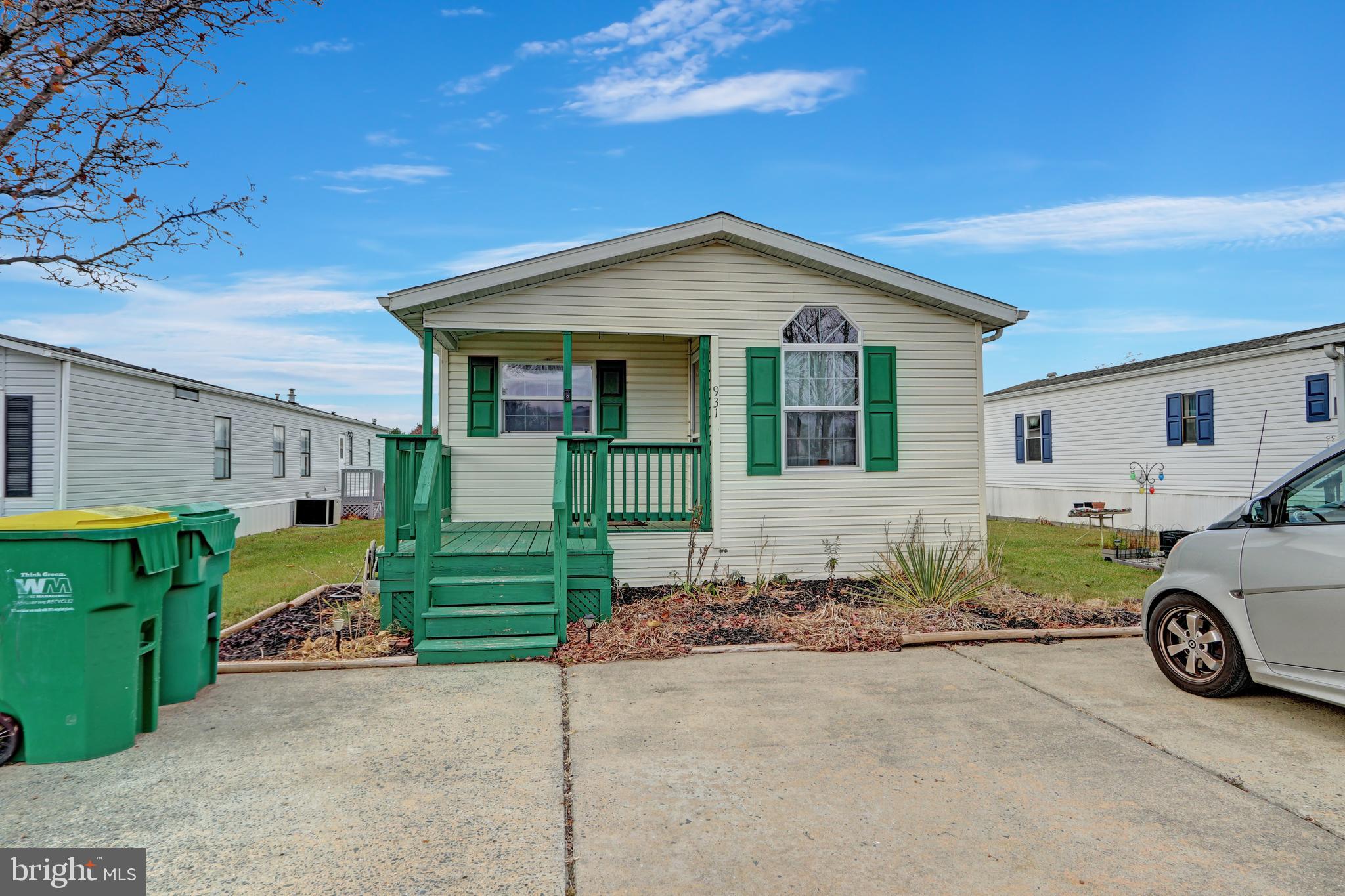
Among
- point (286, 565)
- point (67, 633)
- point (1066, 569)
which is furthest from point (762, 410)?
point (286, 565)

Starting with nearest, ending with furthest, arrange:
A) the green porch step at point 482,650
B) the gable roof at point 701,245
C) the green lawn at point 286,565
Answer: the green porch step at point 482,650
the gable roof at point 701,245
the green lawn at point 286,565

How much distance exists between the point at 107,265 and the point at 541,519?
4.68 m

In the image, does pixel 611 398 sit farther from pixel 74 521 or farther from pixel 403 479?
pixel 74 521

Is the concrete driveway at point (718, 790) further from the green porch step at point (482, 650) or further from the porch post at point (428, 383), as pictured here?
the porch post at point (428, 383)

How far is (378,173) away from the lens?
10.4 m

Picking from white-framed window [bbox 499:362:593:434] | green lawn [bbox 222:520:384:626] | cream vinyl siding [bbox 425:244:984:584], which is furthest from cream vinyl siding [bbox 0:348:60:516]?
white-framed window [bbox 499:362:593:434]

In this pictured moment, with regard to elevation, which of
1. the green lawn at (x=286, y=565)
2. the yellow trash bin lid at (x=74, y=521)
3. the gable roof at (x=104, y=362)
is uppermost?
the gable roof at (x=104, y=362)

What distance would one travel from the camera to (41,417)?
437 inches

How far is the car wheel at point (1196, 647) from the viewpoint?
3916 mm

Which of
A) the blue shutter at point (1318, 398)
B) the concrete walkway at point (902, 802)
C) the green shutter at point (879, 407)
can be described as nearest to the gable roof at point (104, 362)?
the concrete walkway at point (902, 802)

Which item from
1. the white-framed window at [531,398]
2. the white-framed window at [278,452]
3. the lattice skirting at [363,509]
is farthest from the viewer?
the lattice skirting at [363,509]

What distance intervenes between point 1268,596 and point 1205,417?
13143mm

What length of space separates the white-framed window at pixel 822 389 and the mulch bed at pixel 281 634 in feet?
14.9

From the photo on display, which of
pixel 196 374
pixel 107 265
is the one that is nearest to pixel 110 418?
pixel 196 374
